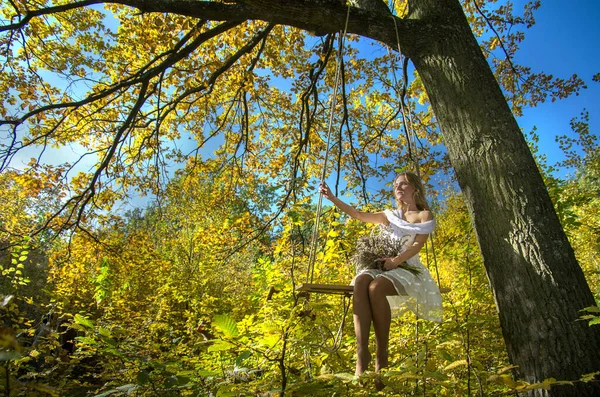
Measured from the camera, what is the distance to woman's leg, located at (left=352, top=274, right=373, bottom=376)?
2035 millimetres

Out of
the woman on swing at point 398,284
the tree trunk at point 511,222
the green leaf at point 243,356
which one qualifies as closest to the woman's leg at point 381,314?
the woman on swing at point 398,284

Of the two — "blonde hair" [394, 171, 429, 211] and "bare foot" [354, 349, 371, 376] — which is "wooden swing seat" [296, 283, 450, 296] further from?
"blonde hair" [394, 171, 429, 211]

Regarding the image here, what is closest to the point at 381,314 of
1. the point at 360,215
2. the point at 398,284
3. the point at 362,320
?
the point at 362,320

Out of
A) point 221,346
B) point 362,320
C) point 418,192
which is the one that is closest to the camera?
point 221,346

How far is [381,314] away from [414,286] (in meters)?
0.31

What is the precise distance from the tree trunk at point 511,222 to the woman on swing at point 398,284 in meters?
0.37

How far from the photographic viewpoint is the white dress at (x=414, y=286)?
2.28 m

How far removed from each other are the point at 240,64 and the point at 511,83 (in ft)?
13.3

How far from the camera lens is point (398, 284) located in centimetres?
228

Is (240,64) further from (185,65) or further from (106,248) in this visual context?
(106,248)

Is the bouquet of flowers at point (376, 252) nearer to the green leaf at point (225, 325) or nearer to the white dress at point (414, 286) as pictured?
the white dress at point (414, 286)

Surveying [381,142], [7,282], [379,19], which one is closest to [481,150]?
[379,19]

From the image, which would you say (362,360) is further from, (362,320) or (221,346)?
(221,346)

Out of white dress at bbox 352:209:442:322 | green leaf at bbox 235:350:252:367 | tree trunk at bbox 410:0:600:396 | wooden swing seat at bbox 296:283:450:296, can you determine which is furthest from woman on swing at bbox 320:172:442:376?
green leaf at bbox 235:350:252:367
